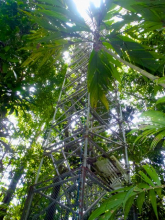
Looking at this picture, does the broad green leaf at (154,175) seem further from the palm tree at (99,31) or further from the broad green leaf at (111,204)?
the palm tree at (99,31)

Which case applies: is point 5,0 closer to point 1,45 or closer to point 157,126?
point 1,45

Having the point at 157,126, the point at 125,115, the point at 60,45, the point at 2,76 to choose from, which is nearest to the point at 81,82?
the point at 125,115

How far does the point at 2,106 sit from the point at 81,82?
3.47 m

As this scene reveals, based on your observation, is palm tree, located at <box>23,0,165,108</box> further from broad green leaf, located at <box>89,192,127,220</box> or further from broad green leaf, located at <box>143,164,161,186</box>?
broad green leaf, located at <box>89,192,127,220</box>

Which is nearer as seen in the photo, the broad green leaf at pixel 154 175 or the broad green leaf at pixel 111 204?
the broad green leaf at pixel 111 204

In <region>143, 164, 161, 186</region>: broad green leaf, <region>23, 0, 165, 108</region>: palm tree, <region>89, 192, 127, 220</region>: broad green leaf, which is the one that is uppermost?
<region>23, 0, 165, 108</region>: palm tree

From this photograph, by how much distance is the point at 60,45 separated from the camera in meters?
1.85

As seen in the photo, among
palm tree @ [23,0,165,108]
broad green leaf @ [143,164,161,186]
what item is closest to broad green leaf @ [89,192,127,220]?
broad green leaf @ [143,164,161,186]

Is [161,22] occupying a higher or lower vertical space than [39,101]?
lower

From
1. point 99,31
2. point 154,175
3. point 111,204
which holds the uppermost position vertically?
point 99,31

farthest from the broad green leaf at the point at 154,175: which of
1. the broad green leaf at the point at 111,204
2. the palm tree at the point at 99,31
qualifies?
the palm tree at the point at 99,31

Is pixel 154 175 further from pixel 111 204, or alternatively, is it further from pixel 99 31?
pixel 99 31

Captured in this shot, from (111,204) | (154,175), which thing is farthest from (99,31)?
(111,204)

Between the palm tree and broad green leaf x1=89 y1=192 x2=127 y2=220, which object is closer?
broad green leaf x1=89 y1=192 x2=127 y2=220
